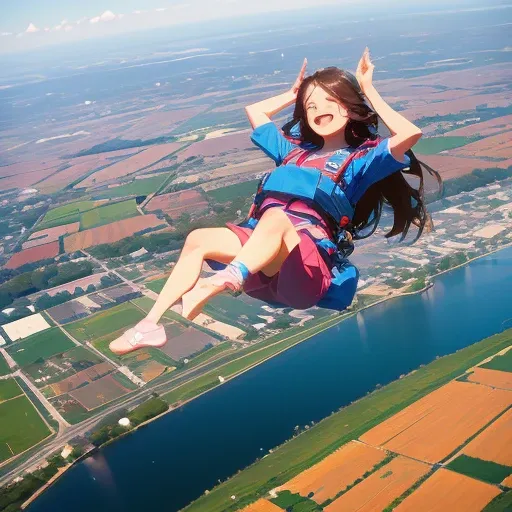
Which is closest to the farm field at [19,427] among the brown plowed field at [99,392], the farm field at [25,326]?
the brown plowed field at [99,392]

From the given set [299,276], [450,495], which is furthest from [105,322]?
[299,276]

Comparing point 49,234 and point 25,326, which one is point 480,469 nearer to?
point 25,326

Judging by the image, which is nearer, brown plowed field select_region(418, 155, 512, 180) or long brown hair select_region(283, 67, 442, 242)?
long brown hair select_region(283, 67, 442, 242)

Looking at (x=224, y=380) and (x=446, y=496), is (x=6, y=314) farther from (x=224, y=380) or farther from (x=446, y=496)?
(x=446, y=496)

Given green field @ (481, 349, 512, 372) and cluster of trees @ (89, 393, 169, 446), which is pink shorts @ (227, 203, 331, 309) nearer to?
cluster of trees @ (89, 393, 169, 446)

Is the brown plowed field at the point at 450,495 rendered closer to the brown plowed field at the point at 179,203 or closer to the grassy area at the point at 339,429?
the grassy area at the point at 339,429

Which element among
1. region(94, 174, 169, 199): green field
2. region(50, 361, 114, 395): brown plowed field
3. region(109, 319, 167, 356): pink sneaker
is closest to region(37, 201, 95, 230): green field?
region(94, 174, 169, 199): green field

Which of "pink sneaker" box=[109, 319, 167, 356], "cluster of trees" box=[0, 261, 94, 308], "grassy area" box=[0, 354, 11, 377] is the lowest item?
"grassy area" box=[0, 354, 11, 377]
